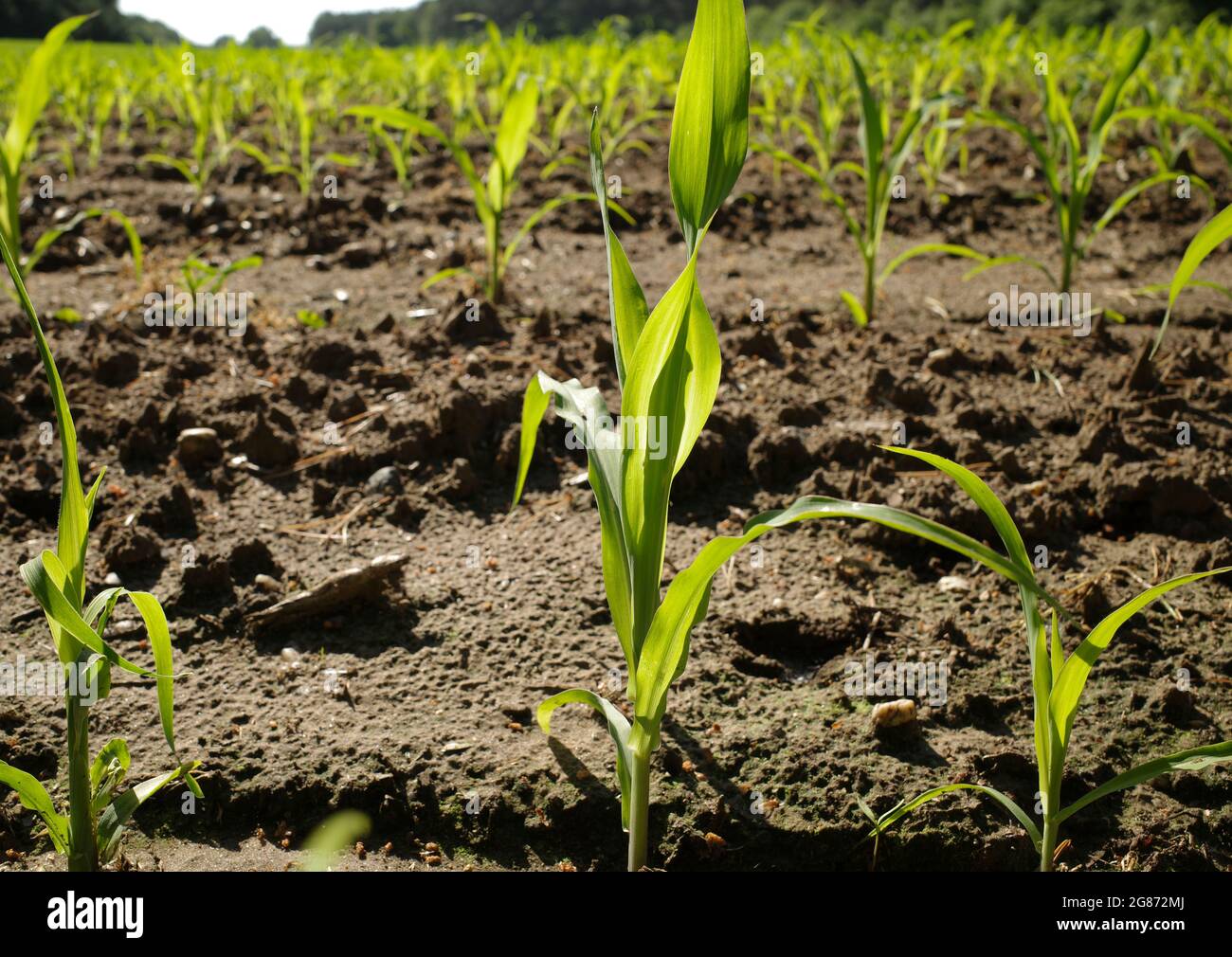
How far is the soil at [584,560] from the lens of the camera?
5.03ft

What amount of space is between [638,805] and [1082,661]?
0.58 metres

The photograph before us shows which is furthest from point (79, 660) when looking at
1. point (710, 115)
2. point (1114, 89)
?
point (1114, 89)

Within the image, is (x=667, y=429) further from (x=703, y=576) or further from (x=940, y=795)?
(x=940, y=795)

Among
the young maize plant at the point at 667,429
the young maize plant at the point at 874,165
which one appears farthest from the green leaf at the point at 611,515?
the young maize plant at the point at 874,165

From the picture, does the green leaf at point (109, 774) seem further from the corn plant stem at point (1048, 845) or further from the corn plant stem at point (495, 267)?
the corn plant stem at point (495, 267)

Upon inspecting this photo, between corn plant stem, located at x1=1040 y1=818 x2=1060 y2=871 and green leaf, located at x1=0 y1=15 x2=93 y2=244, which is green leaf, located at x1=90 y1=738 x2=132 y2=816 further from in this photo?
green leaf, located at x1=0 y1=15 x2=93 y2=244

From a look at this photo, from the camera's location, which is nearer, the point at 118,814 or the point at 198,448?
the point at 118,814

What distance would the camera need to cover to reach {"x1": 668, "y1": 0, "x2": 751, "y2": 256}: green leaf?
3.67 ft

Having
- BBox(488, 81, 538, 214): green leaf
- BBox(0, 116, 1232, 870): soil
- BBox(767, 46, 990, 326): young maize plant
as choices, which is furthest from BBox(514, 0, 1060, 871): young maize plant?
BBox(488, 81, 538, 214): green leaf

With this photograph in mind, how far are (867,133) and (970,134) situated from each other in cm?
355

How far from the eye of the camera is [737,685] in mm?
1776

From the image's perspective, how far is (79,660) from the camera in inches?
47.4

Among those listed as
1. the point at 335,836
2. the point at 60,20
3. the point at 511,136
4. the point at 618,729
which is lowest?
the point at 335,836

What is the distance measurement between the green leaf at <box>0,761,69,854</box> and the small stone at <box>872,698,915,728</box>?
1.17 meters
